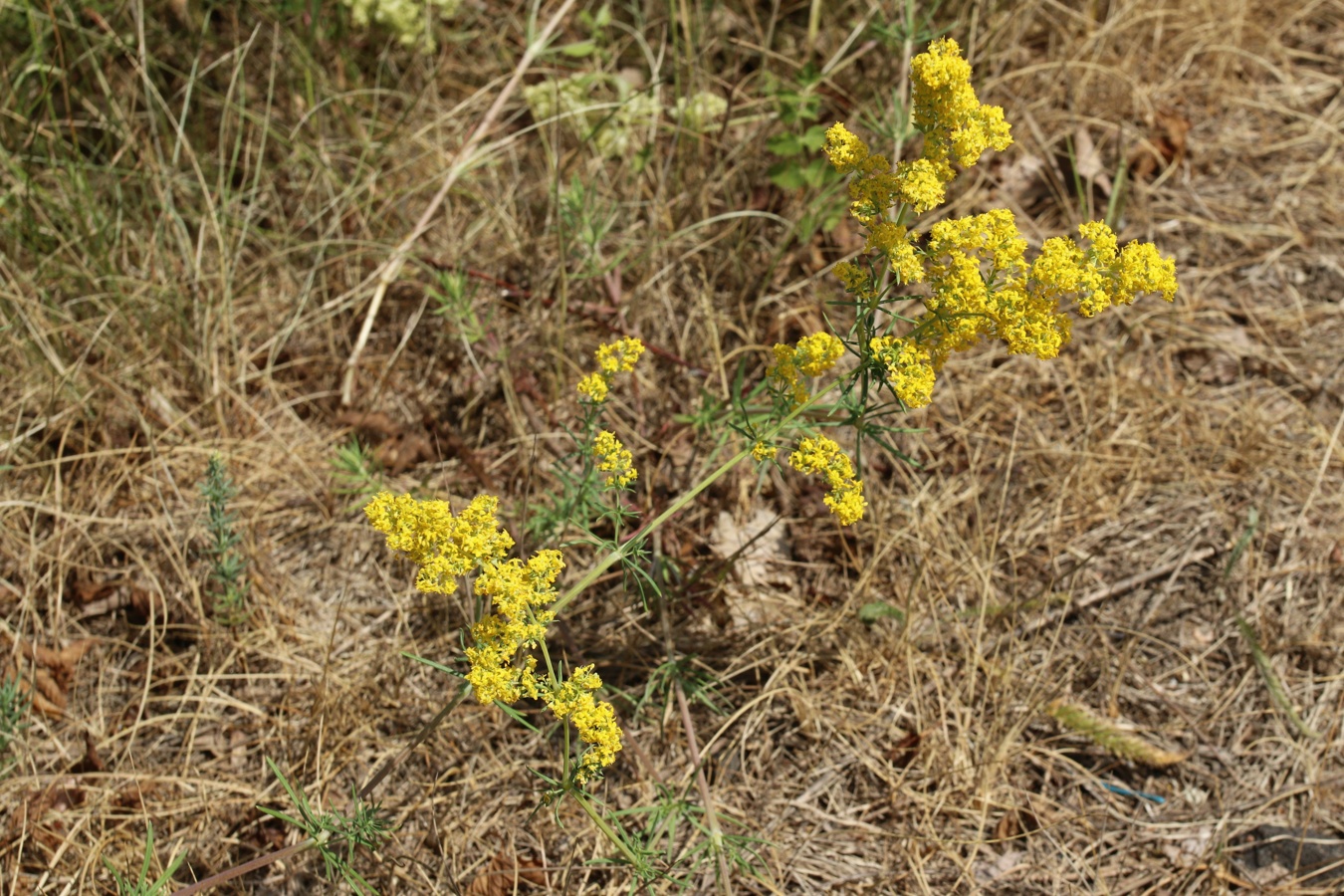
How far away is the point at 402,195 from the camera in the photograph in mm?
4023

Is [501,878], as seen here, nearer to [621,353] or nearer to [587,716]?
[587,716]

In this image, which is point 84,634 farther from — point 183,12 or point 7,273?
point 183,12

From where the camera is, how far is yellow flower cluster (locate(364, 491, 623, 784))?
205 centimetres

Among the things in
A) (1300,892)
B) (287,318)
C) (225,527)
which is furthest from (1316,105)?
(225,527)

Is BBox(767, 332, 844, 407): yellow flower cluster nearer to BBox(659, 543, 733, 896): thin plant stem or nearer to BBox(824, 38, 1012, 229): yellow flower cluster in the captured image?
BBox(824, 38, 1012, 229): yellow flower cluster

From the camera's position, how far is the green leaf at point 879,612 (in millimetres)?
3246

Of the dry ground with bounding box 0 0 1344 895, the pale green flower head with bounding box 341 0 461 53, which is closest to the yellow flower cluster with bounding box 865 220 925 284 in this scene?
the dry ground with bounding box 0 0 1344 895

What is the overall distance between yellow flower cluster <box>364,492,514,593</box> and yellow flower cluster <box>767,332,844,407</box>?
747mm

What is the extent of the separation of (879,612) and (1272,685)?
1232 millimetres

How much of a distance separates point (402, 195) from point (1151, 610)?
3168 millimetres

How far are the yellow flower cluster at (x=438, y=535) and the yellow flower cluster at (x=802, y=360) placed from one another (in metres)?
0.75

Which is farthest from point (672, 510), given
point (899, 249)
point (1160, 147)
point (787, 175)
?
point (1160, 147)

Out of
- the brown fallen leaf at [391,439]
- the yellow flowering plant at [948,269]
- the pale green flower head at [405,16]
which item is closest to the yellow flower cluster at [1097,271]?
the yellow flowering plant at [948,269]

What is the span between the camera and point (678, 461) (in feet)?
11.6
